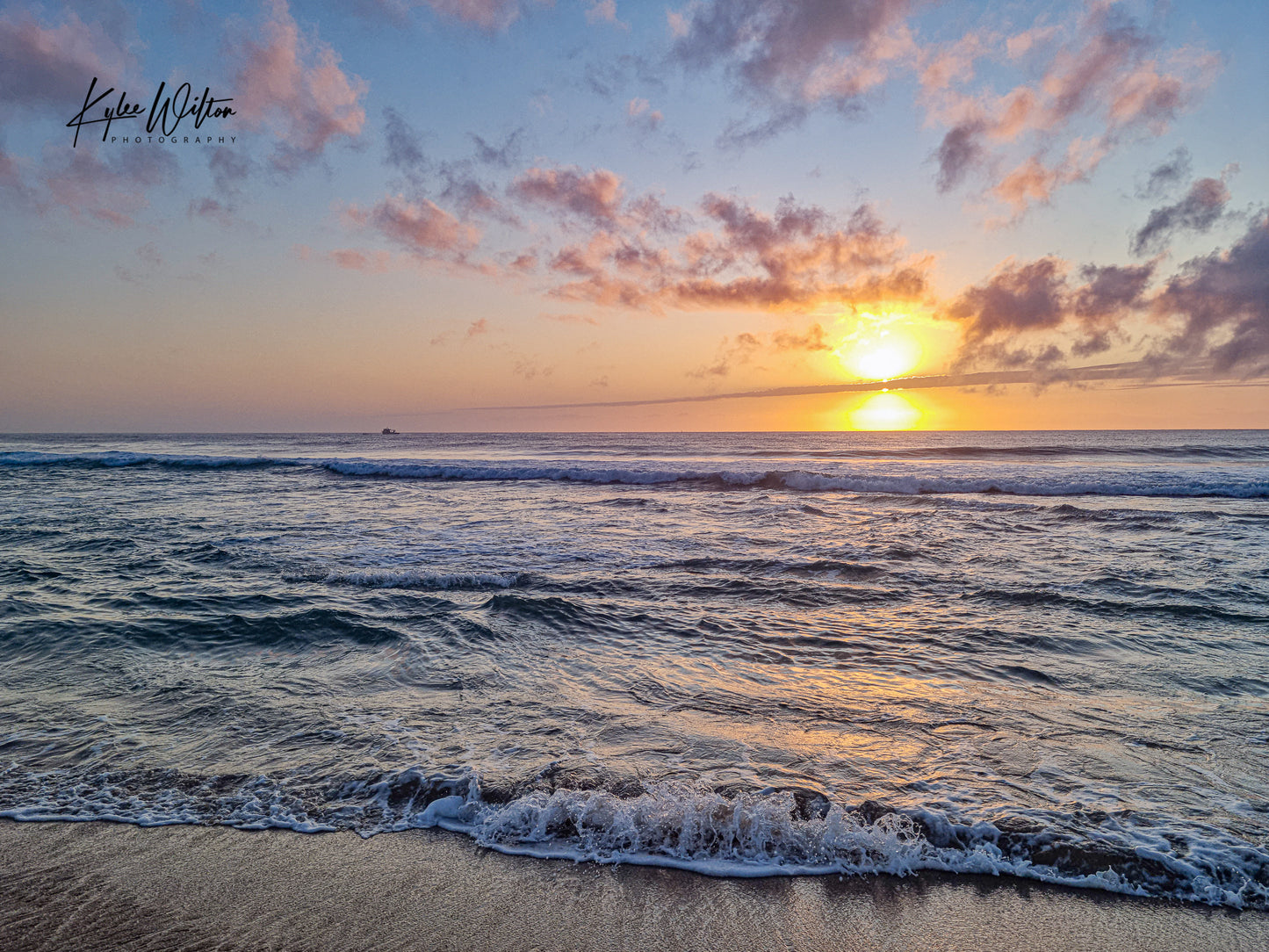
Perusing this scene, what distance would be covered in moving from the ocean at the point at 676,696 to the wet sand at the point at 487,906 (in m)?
0.15

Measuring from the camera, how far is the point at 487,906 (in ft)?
9.70

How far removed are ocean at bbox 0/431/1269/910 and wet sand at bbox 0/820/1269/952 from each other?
0.15 meters

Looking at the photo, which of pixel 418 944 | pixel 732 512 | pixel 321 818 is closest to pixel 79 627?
pixel 321 818

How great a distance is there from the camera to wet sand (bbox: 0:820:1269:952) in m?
2.74

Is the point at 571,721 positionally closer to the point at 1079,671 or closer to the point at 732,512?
the point at 1079,671

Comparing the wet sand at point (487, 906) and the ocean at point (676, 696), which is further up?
the ocean at point (676, 696)

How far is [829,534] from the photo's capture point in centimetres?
1374

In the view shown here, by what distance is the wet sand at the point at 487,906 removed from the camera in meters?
2.74

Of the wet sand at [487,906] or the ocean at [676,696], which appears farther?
the ocean at [676,696]

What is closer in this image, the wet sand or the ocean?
the wet sand

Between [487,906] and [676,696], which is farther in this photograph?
[676,696]

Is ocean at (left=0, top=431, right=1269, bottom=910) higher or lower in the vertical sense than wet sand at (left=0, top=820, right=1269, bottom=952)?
higher

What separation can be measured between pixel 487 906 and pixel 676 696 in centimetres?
255

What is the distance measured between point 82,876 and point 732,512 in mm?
15776
